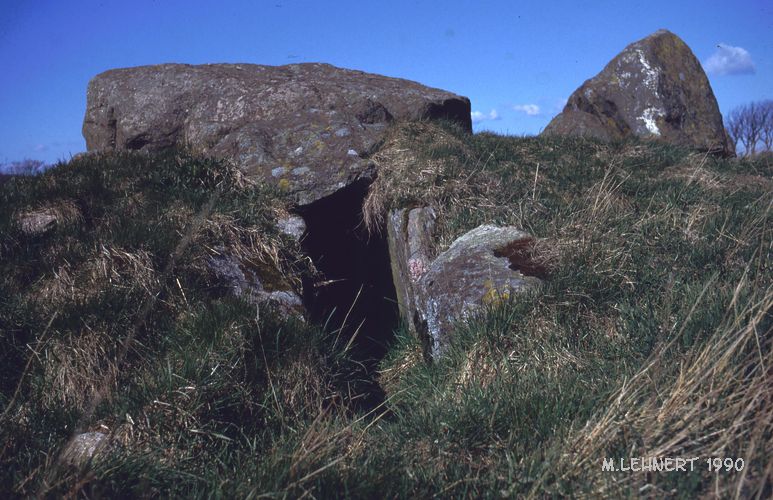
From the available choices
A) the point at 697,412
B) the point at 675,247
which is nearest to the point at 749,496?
the point at 697,412

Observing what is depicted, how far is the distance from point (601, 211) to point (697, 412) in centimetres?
307

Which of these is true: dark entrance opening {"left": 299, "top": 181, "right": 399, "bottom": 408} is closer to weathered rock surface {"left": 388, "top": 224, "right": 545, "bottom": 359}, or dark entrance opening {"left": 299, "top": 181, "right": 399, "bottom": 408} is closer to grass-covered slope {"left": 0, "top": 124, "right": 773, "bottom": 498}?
grass-covered slope {"left": 0, "top": 124, "right": 773, "bottom": 498}

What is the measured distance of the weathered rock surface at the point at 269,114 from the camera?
6.41 m

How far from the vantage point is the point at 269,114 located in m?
7.79

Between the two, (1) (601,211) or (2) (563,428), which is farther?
(1) (601,211)

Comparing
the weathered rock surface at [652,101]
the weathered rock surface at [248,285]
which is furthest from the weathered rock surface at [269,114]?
the weathered rock surface at [652,101]

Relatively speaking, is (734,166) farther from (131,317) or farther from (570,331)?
(131,317)

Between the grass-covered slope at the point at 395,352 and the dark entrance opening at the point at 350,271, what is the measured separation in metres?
0.31

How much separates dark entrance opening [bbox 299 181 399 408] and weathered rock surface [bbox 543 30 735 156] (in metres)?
5.09

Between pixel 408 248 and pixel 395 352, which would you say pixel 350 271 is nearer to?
pixel 408 248

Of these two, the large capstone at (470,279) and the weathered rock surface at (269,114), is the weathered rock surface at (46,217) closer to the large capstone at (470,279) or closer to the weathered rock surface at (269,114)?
the weathered rock surface at (269,114)

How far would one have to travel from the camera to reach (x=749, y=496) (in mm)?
2178

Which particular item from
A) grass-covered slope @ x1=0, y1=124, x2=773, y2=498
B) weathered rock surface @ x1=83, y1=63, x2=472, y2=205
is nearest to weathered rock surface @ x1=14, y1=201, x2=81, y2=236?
Result: grass-covered slope @ x1=0, y1=124, x2=773, y2=498

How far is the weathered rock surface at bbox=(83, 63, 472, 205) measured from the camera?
641 cm
